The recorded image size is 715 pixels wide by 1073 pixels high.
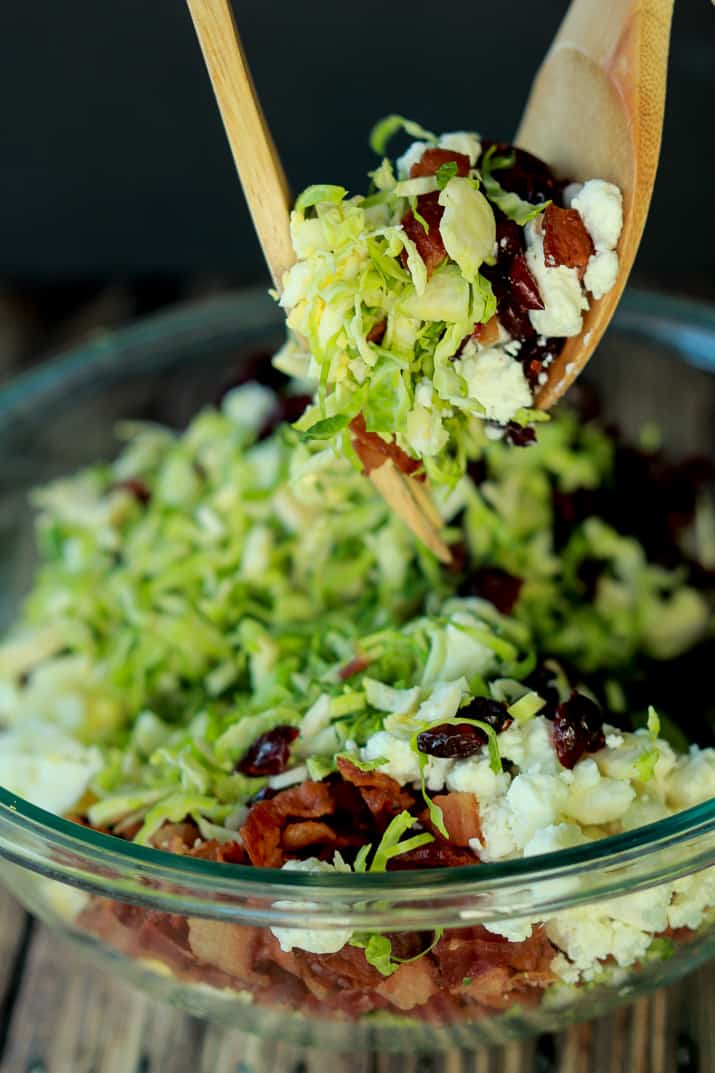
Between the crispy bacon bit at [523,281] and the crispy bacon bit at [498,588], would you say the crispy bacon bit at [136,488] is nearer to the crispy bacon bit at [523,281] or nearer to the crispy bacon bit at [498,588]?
the crispy bacon bit at [498,588]

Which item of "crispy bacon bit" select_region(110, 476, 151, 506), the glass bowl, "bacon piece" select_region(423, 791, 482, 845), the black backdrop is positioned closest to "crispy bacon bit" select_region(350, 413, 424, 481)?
"bacon piece" select_region(423, 791, 482, 845)

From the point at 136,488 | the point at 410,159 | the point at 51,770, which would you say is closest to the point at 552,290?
the point at 410,159

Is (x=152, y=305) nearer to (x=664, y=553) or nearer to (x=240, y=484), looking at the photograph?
(x=240, y=484)

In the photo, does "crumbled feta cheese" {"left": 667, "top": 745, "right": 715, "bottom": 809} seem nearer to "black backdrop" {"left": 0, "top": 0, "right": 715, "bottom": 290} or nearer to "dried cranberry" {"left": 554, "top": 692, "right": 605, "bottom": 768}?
"dried cranberry" {"left": 554, "top": 692, "right": 605, "bottom": 768}

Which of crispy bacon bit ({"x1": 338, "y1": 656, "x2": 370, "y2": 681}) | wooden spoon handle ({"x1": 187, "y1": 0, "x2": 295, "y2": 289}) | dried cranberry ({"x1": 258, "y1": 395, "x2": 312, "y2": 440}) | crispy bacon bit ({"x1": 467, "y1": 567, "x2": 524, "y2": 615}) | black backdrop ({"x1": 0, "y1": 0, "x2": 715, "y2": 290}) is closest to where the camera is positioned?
wooden spoon handle ({"x1": 187, "y1": 0, "x2": 295, "y2": 289})

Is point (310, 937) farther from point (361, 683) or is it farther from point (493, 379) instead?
point (493, 379)

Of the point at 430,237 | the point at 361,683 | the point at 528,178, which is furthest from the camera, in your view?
the point at 361,683
